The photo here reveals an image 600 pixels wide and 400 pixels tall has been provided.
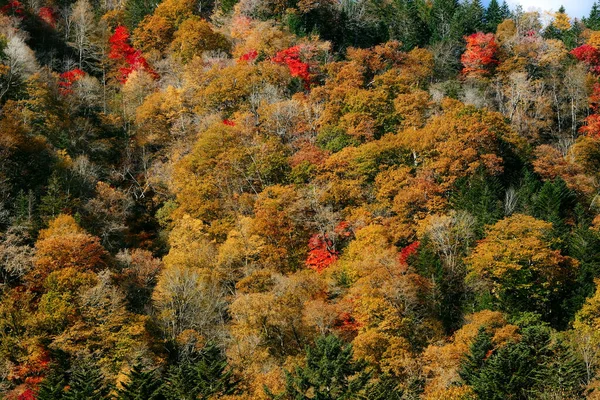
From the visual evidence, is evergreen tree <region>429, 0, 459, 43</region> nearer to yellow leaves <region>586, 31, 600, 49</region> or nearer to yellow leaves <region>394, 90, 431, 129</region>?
yellow leaves <region>586, 31, 600, 49</region>

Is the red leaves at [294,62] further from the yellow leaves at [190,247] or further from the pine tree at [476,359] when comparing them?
the pine tree at [476,359]

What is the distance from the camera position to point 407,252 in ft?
171

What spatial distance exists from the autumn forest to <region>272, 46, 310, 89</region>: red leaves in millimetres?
268

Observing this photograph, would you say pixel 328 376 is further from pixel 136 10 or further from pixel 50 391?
pixel 136 10

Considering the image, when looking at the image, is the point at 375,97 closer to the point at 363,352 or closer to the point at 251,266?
the point at 251,266

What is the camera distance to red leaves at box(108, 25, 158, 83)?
283 feet

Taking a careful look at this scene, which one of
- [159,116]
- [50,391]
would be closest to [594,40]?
[159,116]

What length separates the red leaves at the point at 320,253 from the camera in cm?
5375

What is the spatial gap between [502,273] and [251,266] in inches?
770

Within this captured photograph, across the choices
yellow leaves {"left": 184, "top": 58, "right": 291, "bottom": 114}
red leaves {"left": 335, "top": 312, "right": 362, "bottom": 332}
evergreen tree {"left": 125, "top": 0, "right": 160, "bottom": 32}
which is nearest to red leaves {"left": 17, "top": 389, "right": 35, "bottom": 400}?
red leaves {"left": 335, "top": 312, "right": 362, "bottom": 332}

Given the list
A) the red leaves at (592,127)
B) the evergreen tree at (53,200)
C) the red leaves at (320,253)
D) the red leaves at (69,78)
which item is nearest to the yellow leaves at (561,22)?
the red leaves at (592,127)

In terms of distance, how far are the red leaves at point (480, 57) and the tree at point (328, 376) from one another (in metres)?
54.5

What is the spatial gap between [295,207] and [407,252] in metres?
11.2

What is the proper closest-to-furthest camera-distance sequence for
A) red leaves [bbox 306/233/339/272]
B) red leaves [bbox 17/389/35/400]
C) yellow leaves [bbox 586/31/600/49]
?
red leaves [bbox 17/389/35/400] < red leaves [bbox 306/233/339/272] < yellow leaves [bbox 586/31/600/49]
